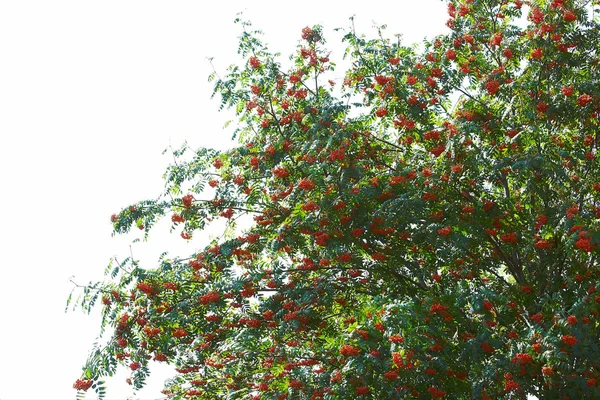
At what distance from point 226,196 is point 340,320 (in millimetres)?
2537

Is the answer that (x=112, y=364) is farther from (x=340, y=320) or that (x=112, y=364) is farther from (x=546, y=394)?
(x=546, y=394)

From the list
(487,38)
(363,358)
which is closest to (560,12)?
(487,38)

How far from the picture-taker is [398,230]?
9125 millimetres

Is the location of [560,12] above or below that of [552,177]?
above

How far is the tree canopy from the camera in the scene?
312 inches

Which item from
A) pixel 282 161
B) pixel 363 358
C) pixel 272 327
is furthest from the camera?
pixel 282 161

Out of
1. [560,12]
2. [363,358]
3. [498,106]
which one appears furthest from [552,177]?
[363,358]

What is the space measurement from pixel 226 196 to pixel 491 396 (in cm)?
466

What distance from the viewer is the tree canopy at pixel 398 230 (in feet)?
26.0

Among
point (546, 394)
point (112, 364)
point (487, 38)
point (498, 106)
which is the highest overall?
point (487, 38)

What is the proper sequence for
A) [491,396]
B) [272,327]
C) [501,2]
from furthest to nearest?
[501,2], [272,327], [491,396]

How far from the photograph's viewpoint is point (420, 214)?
881cm

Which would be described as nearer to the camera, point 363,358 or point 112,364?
point 363,358

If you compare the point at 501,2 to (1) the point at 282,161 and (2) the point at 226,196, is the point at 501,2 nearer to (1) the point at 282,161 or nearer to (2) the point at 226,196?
(1) the point at 282,161
